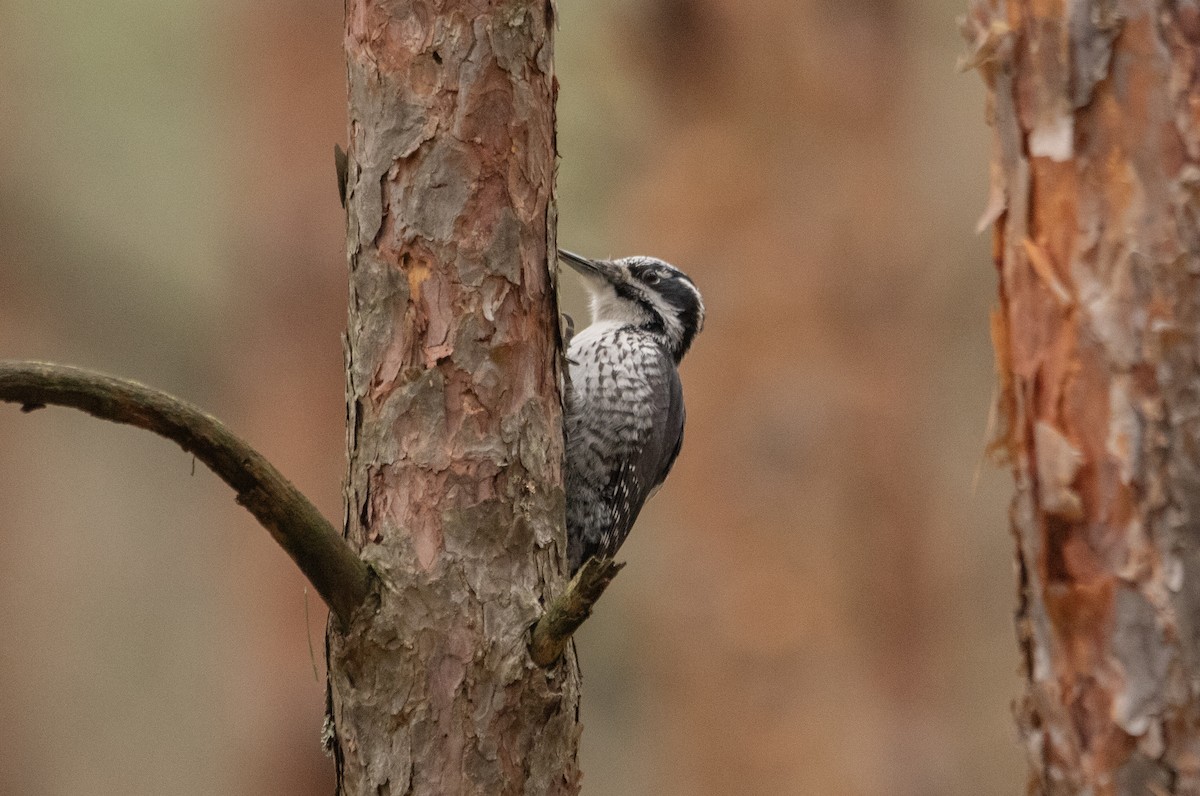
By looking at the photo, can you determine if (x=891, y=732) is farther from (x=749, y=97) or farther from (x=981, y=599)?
(x=981, y=599)

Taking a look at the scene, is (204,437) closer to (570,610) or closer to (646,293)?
(570,610)

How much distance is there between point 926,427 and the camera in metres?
5.16

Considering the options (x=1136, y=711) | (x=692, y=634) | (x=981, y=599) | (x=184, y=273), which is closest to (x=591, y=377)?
(x=692, y=634)

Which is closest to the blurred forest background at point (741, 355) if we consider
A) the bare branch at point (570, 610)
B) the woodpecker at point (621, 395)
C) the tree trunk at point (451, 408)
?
the woodpecker at point (621, 395)

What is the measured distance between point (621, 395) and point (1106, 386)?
1349mm

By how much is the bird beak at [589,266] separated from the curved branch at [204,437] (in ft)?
6.65

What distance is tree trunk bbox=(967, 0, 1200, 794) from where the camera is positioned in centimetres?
286

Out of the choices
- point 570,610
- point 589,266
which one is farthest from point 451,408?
point 589,266

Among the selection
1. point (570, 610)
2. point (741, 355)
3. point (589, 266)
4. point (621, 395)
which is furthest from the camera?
point (741, 355)

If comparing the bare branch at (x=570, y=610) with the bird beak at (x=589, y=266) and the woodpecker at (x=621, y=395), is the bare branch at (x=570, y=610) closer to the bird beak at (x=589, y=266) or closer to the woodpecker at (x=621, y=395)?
the woodpecker at (x=621, y=395)

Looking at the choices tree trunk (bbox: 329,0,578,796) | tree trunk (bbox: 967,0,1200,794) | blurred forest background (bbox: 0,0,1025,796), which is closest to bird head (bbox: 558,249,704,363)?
blurred forest background (bbox: 0,0,1025,796)

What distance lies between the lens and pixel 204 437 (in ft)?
6.50

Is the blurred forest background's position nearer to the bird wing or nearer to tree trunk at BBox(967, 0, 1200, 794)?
the bird wing

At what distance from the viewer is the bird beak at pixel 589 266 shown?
420 centimetres
